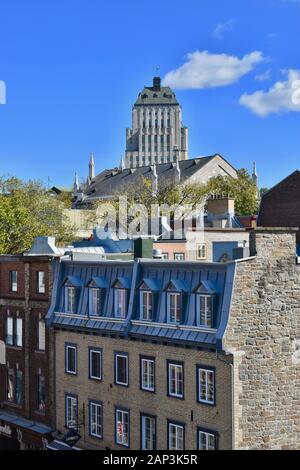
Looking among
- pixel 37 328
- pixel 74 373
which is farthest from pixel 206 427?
pixel 37 328

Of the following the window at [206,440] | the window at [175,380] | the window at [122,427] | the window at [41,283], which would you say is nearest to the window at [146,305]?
the window at [175,380]

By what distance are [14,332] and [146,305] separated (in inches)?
416

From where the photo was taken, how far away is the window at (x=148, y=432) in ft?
93.5

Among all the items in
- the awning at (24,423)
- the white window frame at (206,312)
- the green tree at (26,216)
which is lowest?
the awning at (24,423)

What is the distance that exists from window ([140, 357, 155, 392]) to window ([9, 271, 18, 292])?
10.6 metres

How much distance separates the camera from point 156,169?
528 ft

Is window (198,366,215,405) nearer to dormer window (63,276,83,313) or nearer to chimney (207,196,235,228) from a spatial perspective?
dormer window (63,276,83,313)

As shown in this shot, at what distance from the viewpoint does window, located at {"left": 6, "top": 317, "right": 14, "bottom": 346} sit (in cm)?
3750

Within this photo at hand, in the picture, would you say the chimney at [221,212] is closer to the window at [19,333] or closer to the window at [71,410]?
the window at [19,333]

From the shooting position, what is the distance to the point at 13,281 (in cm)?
3769

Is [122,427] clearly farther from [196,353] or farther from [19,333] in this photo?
[19,333]

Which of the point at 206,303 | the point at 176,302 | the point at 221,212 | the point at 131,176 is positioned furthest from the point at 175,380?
the point at 131,176

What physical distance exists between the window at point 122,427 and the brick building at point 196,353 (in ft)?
0.14

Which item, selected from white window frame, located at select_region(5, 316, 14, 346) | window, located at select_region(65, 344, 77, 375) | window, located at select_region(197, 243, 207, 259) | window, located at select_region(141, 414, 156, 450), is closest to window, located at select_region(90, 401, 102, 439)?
window, located at select_region(65, 344, 77, 375)
